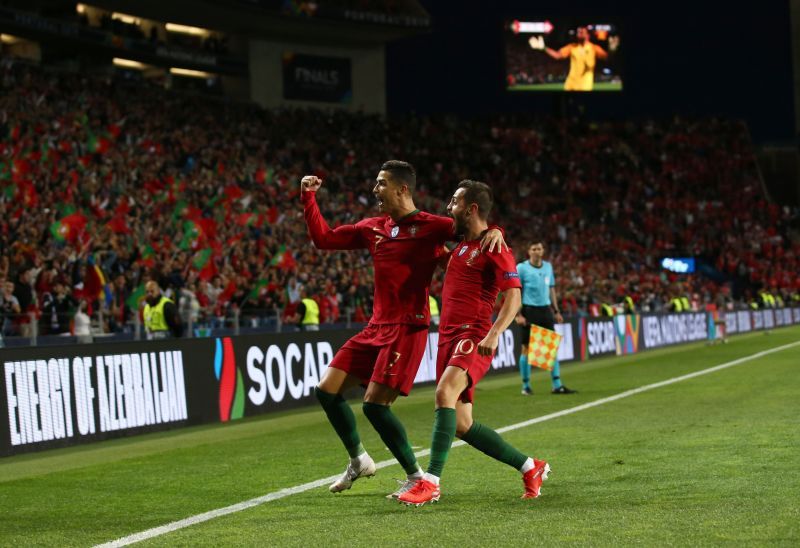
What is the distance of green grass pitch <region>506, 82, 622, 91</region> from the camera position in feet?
197

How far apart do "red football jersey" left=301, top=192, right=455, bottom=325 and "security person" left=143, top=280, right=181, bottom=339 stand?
1037 centimetres

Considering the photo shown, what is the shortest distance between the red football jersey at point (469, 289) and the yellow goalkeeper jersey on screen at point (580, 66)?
5344cm

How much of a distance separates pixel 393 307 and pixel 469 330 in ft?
1.70

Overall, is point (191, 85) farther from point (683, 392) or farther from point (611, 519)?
point (611, 519)

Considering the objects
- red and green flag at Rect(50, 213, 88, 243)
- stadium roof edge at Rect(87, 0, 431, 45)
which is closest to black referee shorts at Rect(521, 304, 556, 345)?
red and green flag at Rect(50, 213, 88, 243)

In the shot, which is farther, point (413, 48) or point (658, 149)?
point (413, 48)

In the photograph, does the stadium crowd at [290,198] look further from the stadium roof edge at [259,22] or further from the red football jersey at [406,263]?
the red football jersey at [406,263]

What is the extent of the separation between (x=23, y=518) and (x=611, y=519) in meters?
3.72

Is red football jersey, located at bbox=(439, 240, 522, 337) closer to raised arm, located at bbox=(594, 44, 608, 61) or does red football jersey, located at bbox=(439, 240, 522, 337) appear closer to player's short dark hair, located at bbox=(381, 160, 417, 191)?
player's short dark hair, located at bbox=(381, 160, 417, 191)

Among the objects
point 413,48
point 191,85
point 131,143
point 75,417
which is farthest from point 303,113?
point 413,48

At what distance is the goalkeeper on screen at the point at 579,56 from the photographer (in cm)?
5997

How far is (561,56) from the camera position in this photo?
6053 cm

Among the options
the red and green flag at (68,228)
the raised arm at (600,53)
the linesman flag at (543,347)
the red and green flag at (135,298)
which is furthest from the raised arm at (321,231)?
the raised arm at (600,53)

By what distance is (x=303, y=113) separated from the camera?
156 ft
